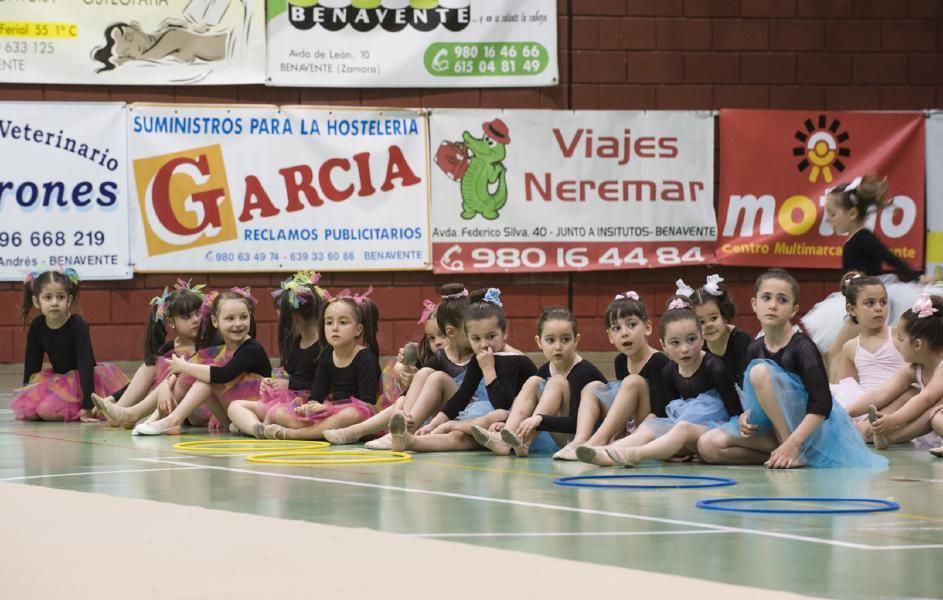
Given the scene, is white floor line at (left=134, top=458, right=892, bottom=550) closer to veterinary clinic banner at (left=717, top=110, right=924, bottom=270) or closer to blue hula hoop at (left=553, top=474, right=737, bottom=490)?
blue hula hoop at (left=553, top=474, right=737, bottom=490)

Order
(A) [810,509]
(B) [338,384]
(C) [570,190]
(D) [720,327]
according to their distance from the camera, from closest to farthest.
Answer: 1. (A) [810,509]
2. (D) [720,327]
3. (B) [338,384]
4. (C) [570,190]

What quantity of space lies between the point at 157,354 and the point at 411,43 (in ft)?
11.1

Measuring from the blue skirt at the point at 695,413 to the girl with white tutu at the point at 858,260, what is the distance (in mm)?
1817

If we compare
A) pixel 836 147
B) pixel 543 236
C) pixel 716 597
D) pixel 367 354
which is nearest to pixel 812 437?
pixel 367 354

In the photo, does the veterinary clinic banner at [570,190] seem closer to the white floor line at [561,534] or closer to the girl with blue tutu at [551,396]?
the girl with blue tutu at [551,396]

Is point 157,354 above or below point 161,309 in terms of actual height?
below

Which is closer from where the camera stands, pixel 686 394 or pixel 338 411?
pixel 686 394

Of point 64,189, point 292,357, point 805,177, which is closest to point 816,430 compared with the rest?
point 292,357

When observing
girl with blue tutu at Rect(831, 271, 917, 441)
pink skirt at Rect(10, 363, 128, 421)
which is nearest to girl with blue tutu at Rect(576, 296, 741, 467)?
girl with blue tutu at Rect(831, 271, 917, 441)

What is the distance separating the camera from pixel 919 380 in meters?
6.76

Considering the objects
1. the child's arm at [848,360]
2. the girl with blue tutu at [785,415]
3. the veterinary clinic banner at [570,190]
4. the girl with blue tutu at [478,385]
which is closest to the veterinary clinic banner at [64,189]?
the veterinary clinic banner at [570,190]

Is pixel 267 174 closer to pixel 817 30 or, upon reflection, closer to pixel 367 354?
pixel 367 354

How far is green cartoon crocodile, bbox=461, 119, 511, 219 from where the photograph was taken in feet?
36.3

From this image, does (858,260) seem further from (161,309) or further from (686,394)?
(161,309)
